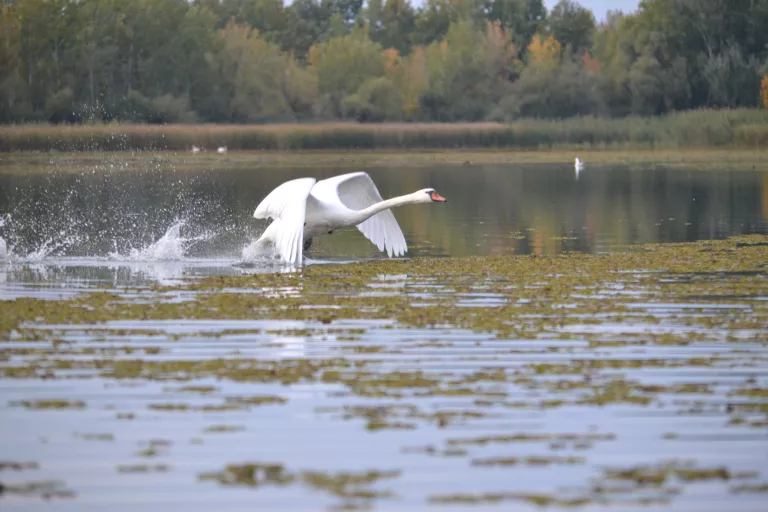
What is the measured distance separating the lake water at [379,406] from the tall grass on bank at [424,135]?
46.6 meters

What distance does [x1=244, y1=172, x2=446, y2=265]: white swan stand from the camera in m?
16.8

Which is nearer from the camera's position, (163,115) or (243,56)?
(163,115)

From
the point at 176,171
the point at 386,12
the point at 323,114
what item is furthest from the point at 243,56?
the point at 386,12

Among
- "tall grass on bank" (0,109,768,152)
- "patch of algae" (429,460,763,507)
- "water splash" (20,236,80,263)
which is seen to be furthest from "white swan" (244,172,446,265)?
"tall grass on bank" (0,109,768,152)

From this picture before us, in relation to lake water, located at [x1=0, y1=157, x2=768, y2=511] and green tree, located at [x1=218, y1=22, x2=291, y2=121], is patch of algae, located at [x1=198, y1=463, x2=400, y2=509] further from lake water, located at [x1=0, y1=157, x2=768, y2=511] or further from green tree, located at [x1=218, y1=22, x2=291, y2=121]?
green tree, located at [x1=218, y1=22, x2=291, y2=121]

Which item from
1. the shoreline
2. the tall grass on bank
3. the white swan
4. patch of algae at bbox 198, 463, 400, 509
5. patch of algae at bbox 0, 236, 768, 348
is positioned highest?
the tall grass on bank

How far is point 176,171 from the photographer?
50500 millimetres

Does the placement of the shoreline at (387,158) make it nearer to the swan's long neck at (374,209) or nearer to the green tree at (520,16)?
the swan's long neck at (374,209)

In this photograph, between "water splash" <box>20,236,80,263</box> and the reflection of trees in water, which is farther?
the reflection of trees in water

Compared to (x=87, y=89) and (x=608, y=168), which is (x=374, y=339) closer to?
(x=608, y=168)

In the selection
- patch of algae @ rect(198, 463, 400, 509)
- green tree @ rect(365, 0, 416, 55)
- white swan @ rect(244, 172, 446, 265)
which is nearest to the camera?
patch of algae @ rect(198, 463, 400, 509)

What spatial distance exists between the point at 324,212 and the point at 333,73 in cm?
7311

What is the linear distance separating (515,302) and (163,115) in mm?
61580

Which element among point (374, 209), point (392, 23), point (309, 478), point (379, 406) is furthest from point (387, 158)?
point (392, 23)
